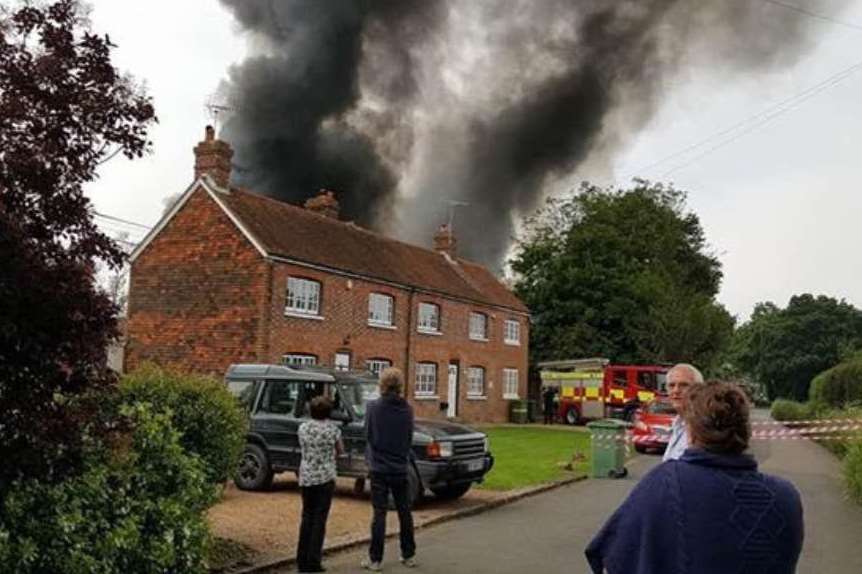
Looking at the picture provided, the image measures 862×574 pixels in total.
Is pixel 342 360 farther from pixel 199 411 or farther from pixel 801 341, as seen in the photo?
pixel 801 341

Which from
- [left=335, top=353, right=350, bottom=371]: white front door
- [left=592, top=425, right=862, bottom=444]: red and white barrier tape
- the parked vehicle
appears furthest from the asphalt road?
[left=335, top=353, right=350, bottom=371]: white front door

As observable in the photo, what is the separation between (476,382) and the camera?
37969mm

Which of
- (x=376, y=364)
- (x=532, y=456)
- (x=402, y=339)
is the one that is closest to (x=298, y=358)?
(x=376, y=364)

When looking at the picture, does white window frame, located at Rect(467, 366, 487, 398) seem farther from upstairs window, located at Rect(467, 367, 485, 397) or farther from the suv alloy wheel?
the suv alloy wheel

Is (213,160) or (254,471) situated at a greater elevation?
(213,160)

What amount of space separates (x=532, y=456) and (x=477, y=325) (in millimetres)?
17048

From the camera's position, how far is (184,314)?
88.1ft

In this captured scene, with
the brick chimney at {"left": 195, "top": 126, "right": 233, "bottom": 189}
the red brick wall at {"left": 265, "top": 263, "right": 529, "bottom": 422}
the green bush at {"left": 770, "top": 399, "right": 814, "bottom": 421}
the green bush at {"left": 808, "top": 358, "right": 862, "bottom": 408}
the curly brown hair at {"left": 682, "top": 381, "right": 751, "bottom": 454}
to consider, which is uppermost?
the brick chimney at {"left": 195, "top": 126, "right": 233, "bottom": 189}

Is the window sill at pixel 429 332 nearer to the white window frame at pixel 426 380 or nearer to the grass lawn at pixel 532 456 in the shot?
the white window frame at pixel 426 380

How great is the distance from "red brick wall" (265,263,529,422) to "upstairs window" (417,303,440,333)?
277 millimetres

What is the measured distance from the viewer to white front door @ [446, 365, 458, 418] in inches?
1404

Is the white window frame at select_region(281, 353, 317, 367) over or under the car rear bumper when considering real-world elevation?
over

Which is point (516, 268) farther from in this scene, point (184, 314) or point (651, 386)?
point (184, 314)

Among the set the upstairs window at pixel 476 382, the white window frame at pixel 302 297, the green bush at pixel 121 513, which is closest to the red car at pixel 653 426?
the white window frame at pixel 302 297
